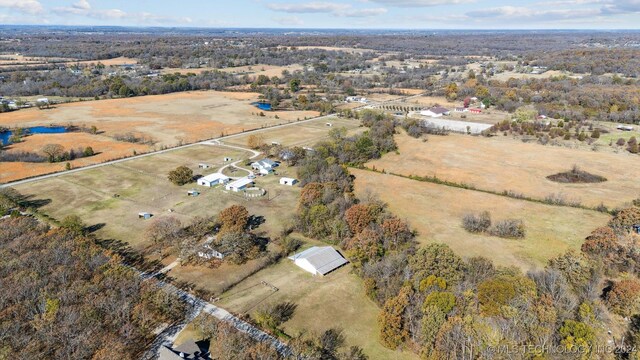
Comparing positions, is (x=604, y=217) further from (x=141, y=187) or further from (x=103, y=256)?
(x=141, y=187)

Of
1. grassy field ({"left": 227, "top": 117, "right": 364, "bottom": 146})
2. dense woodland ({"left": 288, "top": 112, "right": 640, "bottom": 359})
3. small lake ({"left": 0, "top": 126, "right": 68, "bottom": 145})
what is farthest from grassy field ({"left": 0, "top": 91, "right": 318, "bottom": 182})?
dense woodland ({"left": 288, "top": 112, "right": 640, "bottom": 359})

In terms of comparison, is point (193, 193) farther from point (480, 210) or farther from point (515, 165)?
point (515, 165)

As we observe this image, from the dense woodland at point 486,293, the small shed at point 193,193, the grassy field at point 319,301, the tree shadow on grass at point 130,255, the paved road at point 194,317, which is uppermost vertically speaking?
the dense woodland at point 486,293

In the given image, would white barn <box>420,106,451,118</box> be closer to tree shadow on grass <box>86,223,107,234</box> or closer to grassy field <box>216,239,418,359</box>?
grassy field <box>216,239,418,359</box>

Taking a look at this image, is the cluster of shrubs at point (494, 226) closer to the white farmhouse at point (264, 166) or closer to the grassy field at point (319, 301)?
the grassy field at point (319, 301)

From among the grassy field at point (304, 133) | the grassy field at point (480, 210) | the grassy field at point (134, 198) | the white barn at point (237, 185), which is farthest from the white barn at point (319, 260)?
the grassy field at point (304, 133)

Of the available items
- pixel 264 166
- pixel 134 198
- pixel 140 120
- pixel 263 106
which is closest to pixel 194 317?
pixel 134 198
